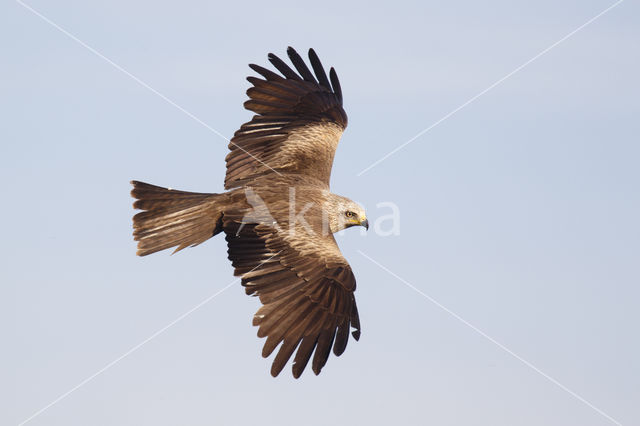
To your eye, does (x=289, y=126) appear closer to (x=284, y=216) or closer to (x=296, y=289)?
(x=284, y=216)

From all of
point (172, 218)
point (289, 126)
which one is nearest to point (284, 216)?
point (172, 218)

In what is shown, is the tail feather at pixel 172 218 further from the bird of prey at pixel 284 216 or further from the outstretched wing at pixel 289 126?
the outstretched wing at pixel 289 126

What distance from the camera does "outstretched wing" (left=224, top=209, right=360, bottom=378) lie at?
9.91 meters

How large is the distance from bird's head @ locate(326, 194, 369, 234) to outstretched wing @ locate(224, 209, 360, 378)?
32.1 inches

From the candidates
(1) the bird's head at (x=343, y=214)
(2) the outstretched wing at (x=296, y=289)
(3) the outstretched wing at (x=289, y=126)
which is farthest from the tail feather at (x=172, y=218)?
(1) the bird's head at (x=343, y=214)

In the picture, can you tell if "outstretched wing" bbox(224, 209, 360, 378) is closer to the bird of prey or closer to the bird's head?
the bird of prey

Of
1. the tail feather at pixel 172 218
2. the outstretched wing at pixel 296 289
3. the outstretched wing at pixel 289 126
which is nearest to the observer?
the outstretched wing at pixel 296 289

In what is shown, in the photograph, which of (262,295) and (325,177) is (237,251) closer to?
(262,295)

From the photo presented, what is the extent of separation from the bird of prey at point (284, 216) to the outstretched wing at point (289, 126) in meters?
0.02

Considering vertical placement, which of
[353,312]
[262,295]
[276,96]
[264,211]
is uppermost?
[276,96]

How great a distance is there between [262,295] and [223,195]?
1.88 metres

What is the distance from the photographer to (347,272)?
10680mm

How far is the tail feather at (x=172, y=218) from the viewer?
36.7 feet

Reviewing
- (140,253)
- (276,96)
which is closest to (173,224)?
(140,253)
